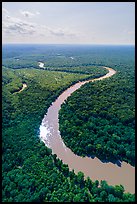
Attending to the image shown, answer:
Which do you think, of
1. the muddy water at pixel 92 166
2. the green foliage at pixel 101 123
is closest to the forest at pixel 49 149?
the green foliage at pixel 101 123

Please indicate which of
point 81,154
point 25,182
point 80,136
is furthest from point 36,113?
point 25,182

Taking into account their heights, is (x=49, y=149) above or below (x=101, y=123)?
below

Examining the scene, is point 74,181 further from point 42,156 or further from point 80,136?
point 80,136

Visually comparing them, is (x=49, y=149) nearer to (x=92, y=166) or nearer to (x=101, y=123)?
(x=92, y=166)

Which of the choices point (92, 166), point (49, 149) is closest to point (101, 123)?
point (92, 166)

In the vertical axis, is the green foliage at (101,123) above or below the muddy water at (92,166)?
above

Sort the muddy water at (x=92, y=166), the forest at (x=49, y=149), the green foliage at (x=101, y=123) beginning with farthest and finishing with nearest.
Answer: the green foliage at (x=101, y=123), the muddy water at (x=92, y=166), the forest at (x=49, y=149)

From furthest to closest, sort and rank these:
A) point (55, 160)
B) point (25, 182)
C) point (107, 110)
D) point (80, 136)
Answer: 1. point (107, 110)
2. point (80, 136)
3. point (55, 160)
4. point (25, 182)

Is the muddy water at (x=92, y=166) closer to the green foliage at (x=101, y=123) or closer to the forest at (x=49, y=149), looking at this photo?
the green foliage at (x=101, y=123)

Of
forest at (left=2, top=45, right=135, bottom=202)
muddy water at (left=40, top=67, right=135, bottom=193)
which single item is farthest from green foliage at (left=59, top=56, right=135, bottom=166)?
muddy water at (left=40, top=67, right=135, bottom=193)

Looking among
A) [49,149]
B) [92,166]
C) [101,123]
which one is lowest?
[92,166]

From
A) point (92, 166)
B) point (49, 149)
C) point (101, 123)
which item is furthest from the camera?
point (101, 123)
